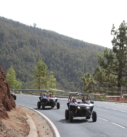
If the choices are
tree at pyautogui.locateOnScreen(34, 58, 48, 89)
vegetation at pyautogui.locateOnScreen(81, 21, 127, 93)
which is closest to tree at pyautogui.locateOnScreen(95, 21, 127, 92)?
vegetation at pyautogui.locateOnScreen(81, 21, 127, 93)

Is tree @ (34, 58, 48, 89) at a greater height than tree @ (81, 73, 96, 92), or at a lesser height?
greater

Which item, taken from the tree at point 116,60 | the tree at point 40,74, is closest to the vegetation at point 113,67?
the tree at point 116,60

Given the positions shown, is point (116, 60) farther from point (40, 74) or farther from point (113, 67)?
point (40, 74)

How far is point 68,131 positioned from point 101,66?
3550 cm

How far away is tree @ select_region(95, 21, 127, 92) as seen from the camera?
46.6m

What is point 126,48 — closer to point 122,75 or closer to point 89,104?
point 122,75

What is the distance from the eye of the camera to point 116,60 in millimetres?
47844

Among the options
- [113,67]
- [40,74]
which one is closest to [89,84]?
[113,67]

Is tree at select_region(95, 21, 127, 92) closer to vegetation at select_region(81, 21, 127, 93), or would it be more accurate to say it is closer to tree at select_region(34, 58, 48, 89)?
vegetation at select_region(81, 21, 127, 93)

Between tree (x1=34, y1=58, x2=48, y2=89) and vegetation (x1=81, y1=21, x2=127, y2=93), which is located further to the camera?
tree (x1=34, y1=58, x2=48, y2=89)

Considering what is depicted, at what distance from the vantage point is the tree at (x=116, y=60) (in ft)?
153

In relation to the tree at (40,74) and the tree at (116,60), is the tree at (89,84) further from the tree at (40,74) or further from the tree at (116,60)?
the tree at (40,74)

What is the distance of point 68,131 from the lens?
43.6ft

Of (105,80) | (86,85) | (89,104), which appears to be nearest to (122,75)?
(105,80)
